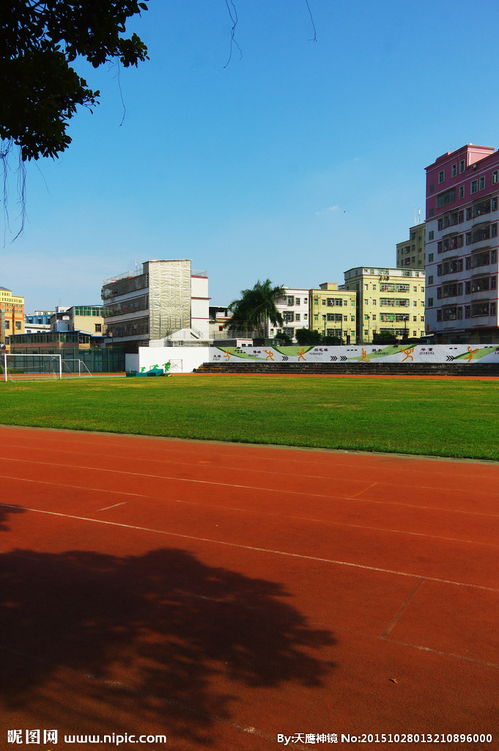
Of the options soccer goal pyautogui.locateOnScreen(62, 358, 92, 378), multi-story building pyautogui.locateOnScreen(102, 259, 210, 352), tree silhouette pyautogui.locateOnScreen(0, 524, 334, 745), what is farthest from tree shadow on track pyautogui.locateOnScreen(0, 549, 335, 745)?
multi-story building pyautogui.locateOnScreen(102, 259, 210, 352)

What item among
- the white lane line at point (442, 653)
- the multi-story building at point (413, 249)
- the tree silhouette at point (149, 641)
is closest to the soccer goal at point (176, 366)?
the tree silhouette at point (149, 641)

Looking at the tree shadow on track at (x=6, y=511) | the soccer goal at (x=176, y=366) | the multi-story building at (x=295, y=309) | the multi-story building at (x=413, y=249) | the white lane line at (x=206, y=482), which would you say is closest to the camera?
the tree shadow on track at (x=6, y=511)

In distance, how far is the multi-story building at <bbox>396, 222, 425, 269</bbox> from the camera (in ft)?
393

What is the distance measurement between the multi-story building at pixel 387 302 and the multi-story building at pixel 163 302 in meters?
30.4

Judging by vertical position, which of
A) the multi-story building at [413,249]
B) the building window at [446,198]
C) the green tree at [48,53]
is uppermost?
the multi-story building at [413,249]

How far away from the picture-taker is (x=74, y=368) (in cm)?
6525

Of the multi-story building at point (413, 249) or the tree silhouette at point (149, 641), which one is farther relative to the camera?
the multi-story building at point (413, 249)

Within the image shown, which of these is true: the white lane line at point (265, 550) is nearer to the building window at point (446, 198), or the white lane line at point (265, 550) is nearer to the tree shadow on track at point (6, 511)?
the tree shadow on track at point (6, 511)

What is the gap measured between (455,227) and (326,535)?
67.8m

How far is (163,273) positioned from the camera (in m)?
79.8

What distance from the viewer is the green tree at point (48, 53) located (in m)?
4.55

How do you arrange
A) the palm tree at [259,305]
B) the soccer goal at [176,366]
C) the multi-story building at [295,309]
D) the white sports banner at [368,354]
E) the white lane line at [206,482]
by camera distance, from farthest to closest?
the multi-story building at [295,309]
the palm tree at [259,305]
the soccer goal at [176,366]
the white sports banner at [368,354]
the white lane line at [206,482]

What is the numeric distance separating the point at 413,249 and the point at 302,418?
372 feet

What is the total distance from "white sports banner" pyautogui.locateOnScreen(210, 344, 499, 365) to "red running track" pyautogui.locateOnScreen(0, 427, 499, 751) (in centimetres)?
4526
